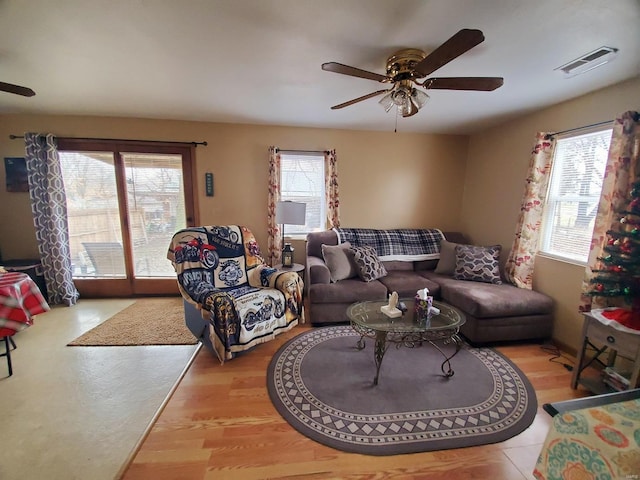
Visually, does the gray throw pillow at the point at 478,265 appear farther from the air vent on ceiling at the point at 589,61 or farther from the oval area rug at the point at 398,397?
the air vent on ceiling at the point at 589,61

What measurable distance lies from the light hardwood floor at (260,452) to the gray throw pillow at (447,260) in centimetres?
160

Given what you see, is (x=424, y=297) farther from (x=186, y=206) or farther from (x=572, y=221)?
(x=186, y=206)

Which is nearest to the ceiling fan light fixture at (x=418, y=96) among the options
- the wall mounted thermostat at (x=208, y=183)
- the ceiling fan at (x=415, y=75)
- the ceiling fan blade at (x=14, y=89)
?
the ceiling fan at (x=415, y=75)

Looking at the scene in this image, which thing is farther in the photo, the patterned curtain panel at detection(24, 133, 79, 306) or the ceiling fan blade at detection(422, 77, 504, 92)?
the patterned curtain panel at detection(24, 133, 79, 306)

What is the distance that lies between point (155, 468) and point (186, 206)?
2879mm

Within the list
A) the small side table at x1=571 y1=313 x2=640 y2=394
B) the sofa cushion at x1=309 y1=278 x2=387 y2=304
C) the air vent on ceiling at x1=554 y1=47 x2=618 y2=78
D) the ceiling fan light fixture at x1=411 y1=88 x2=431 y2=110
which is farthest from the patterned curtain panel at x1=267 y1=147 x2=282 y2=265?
the small side table at x1=571 y1=313 x2=640 y2=394

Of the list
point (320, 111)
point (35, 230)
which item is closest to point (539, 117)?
point (320, 111)

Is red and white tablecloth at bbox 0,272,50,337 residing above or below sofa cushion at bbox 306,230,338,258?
below

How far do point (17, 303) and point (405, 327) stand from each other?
2996mm

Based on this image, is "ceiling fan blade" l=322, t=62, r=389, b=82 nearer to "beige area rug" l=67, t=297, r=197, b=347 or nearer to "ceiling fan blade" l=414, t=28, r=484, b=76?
"ceiling fan blade" l=414, t=28, r=484, b=76

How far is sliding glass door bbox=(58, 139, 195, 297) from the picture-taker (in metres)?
3.25

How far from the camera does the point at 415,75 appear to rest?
1601 millimetres

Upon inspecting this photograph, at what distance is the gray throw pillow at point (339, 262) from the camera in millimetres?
2916

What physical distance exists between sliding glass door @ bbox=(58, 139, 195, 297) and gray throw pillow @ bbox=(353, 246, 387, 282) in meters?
2.34
